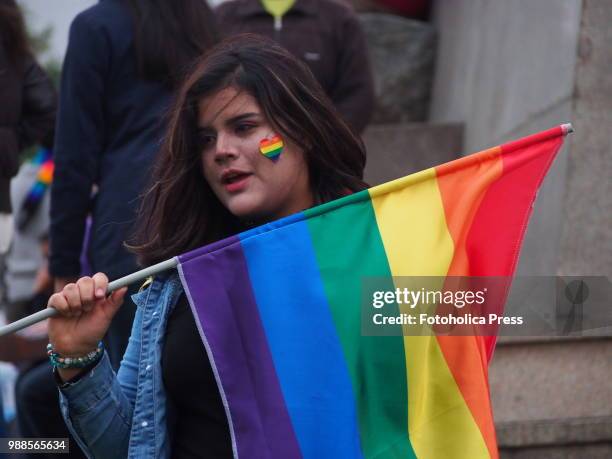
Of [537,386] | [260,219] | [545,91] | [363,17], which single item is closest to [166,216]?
[260,219]

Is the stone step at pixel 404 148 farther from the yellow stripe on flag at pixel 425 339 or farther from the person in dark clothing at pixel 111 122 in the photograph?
the yellow stripe on flag at pixel 425 339

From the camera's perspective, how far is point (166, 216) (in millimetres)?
2840

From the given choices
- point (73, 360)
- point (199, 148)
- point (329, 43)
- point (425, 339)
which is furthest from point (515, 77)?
point (73, 360)

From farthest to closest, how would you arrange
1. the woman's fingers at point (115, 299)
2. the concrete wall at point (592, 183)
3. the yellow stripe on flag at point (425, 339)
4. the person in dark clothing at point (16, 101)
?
the concrete wall at point (592, 183)
the person in dark clothing at point (16, 101)
the woman's fingers at point (115, 299)
the yellow stripe on flag at point (425, 339)

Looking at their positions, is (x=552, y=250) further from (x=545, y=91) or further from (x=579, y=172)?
(x=545, y=91)

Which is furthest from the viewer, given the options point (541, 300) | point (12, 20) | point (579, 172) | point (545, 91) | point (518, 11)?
point (518, 11)

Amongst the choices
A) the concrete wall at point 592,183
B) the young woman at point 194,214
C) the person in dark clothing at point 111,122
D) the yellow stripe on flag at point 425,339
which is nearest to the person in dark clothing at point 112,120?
the person in dark clothing at point 111,122

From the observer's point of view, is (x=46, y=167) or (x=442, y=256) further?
(x=46, y=167)

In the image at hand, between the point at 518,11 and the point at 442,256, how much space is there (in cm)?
351

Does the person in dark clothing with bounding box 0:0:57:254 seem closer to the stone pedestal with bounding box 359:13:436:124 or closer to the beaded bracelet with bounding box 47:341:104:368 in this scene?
the beaded bracelet with bounding box 47:341:104:368

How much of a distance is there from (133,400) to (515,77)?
3553 millimetres

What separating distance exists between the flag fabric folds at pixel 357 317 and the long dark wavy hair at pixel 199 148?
0.27 m

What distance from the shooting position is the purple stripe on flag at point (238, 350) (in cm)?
243

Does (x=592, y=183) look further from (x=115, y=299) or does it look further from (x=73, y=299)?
(x=73, y=299)
